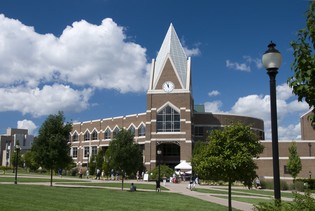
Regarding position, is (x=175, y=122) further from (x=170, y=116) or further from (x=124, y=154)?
(x=124, y=154)

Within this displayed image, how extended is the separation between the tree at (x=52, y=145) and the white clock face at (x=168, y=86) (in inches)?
1354

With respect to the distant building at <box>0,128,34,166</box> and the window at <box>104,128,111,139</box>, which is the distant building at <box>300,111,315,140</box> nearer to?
the window at <box>104,128,111,139</box>

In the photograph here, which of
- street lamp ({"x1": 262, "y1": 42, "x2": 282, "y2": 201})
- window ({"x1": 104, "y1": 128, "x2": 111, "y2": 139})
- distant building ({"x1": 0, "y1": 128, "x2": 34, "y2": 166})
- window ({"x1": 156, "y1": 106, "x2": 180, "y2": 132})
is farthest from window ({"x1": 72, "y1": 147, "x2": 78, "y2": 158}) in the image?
street lamp ({"x1": 262, "y1": 42, "x2": 282, "y2": 201})

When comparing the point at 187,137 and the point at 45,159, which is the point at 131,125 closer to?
the point at 187,137

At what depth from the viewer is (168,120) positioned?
219ft

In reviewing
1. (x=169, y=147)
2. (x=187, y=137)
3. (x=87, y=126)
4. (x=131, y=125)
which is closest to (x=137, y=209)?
(x=187, y=137)

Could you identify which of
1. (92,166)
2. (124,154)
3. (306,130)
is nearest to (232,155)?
(124,154)

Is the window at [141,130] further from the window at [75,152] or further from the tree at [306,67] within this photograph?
the tree at [306,67]

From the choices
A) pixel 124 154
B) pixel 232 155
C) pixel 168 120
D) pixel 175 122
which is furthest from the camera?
pixel 168 120

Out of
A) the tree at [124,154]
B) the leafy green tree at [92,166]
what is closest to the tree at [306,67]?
the tree at [124,154]

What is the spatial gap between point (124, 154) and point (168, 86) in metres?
36.1

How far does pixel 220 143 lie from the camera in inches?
648

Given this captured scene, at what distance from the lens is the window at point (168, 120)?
66.5 m

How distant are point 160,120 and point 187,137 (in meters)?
5.75
